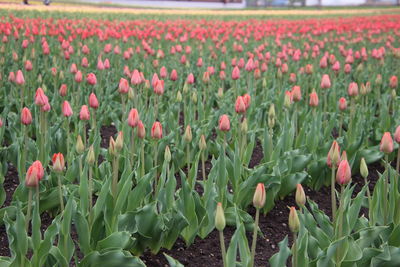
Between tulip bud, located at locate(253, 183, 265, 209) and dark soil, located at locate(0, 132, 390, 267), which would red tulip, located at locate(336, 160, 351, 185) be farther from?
dark soil, located at locate(0, 132, 390, 267)

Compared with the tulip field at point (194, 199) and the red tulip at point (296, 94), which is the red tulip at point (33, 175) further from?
the red tulip at point (296, 94)

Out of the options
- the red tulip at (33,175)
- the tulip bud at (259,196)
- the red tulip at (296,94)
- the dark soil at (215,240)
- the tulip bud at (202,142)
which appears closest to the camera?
the tulip bud at (259,196)

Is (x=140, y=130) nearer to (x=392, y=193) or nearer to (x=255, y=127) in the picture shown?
(x=392, y=193)

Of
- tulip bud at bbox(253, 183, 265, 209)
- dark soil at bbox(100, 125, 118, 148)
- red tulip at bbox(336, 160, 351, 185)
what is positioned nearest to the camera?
tulip bud at bbox(253, 183, 265, 209)

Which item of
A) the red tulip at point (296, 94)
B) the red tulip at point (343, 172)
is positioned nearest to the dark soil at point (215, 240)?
the red tulip at point (296, 94)

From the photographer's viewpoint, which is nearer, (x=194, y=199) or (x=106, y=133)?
(x=194, y=199)

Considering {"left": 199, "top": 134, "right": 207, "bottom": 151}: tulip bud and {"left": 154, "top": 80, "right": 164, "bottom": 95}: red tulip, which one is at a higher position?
{"left": 154, "top": 80, "right": 164, "bottom": 95}: red tulip

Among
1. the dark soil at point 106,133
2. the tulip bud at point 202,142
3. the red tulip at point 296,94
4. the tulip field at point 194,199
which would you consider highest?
the red tulip at point 296,94

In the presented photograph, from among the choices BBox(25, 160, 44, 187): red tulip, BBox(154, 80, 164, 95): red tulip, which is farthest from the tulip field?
BBox(154, 80, 164, 95): red tulip

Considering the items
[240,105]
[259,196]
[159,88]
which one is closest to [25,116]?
[159,88]

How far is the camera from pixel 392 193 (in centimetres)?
277

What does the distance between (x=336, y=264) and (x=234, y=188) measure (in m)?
1.09

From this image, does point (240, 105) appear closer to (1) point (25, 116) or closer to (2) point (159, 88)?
(2) point (159, 88)

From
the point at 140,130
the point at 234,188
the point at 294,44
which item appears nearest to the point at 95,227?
the point at 140,130
